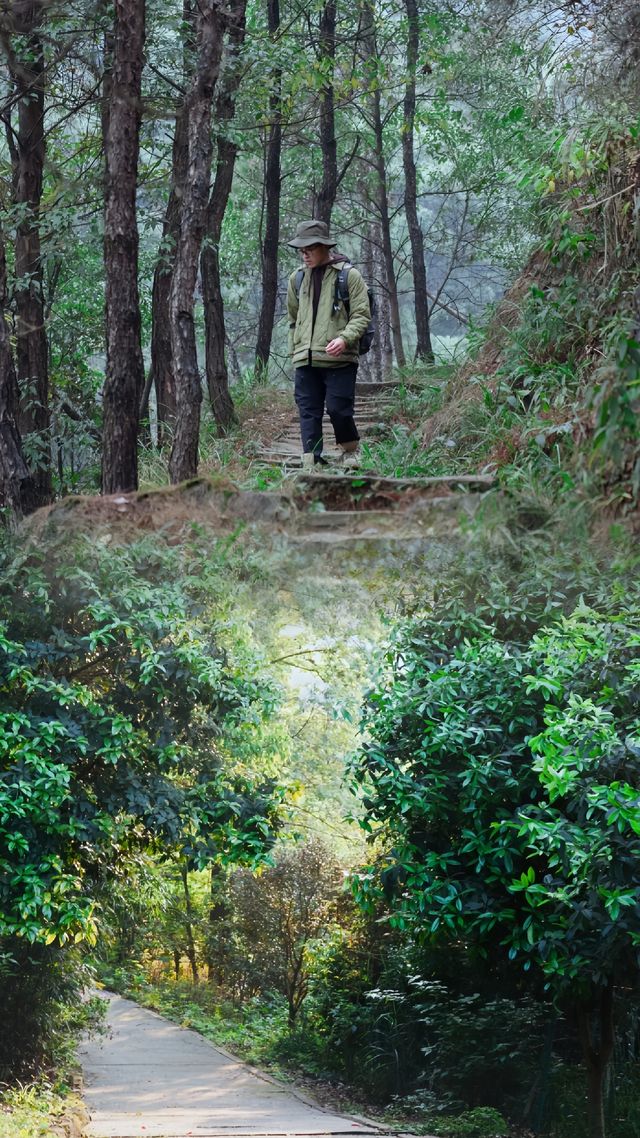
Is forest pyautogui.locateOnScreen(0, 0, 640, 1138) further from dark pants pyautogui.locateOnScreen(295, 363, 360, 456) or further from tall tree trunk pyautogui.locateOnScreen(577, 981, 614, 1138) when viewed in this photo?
dark pants pyautogui.locateOnScreen(295, 363, 360, 456)

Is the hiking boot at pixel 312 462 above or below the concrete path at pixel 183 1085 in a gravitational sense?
above

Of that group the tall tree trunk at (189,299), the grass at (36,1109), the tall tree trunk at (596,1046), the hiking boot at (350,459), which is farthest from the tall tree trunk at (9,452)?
the tall tree trunk at (596,1046)

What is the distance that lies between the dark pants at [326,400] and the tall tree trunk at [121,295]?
65 centimetres

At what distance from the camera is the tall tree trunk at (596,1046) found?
5.31m

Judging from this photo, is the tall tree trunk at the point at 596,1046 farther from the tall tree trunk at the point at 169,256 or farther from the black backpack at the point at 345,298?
the tall tree trunk at the point at 169,256

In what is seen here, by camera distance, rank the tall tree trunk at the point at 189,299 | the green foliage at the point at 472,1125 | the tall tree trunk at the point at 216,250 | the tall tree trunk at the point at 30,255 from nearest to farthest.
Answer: the tall tree trunk at the point at 189,299 → the green foliage at the point at 472,1125 → the tall tree trunk at the point at 30,255 → the tall tree trunk at the point at 216,250

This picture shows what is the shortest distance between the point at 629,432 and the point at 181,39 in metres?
5.93

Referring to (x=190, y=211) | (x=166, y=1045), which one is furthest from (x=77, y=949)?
(x=190, y=211)

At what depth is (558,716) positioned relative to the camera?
413 cm

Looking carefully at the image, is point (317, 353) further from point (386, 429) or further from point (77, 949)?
point (77, 949)

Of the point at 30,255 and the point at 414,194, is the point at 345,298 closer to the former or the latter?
the point at 30,255

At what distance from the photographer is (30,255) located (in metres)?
7.40

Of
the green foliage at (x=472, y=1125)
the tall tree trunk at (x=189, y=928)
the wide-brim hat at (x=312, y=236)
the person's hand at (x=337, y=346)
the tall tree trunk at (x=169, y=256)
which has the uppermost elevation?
the tall tree trunk at (x=169, y=256)

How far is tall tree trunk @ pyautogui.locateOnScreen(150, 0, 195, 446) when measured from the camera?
705 cm
